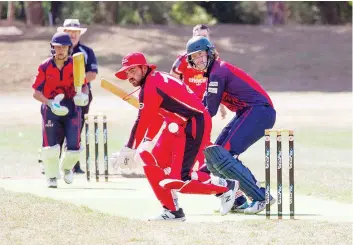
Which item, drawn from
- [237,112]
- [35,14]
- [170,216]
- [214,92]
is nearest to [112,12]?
[35,14]

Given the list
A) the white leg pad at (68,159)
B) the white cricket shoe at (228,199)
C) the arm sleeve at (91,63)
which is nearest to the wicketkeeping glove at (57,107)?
the white leg pad at (68,159)

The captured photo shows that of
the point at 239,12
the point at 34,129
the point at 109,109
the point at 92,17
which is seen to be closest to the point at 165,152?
the point at 34,129

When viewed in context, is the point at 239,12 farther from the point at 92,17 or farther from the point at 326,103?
the point at 326,103

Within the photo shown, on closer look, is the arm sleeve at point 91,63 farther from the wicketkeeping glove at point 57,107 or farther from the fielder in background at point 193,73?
the wicketkeeping glove at point 57,107

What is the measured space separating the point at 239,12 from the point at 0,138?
31.1m

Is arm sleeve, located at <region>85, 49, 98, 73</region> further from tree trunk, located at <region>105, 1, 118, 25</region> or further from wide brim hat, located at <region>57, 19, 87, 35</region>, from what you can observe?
tree trunk, located at <region>105, 1, 118, 25</region>

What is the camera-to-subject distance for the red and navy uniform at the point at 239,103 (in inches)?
440

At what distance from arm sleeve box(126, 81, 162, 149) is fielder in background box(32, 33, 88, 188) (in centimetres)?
362

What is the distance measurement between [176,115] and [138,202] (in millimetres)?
2073

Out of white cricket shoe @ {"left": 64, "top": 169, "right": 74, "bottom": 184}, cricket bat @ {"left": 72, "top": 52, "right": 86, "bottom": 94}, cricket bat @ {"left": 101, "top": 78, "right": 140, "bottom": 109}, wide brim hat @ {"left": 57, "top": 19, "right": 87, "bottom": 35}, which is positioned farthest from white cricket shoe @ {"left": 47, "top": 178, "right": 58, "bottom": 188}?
wide brim hat @ {"left": 57, "top": 19, "right": 87, "bottom": 35}

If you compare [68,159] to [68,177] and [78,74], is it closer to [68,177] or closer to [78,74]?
[68,177]

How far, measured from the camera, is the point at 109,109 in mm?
29875

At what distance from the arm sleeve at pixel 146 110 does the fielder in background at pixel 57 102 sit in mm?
3622

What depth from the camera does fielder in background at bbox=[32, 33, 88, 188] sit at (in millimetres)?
13719
